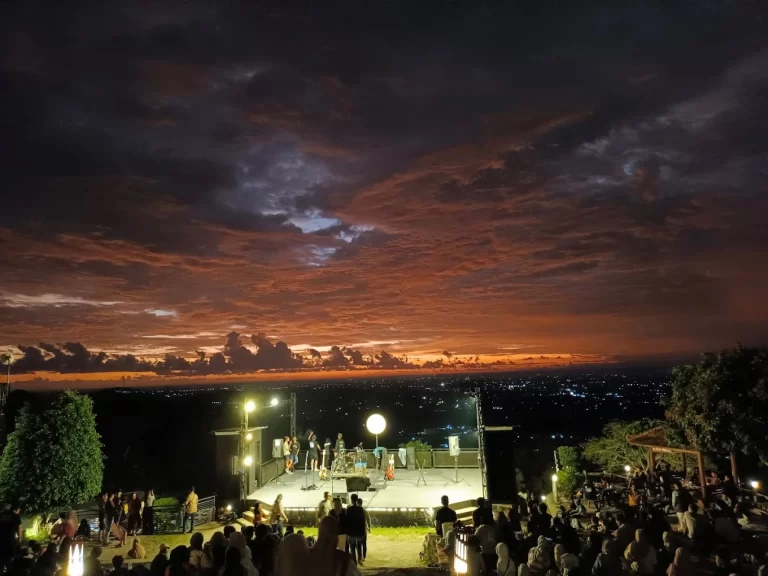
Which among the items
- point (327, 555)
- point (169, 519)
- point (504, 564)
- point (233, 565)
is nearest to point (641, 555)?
point (504, 564)

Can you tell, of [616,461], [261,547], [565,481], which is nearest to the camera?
[261,547]

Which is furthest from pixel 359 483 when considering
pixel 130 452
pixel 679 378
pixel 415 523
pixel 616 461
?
pixel 130 452

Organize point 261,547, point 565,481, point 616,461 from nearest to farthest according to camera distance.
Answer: point 261,547, point 565,481, point 616,461

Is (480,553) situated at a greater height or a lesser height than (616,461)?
greater

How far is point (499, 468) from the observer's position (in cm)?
1678

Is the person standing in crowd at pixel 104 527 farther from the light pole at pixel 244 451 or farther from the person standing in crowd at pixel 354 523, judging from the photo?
the person standing in crowd at pixel 354 523

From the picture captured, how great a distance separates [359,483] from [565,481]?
10.4 m

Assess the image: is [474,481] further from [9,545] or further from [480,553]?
[9,545]

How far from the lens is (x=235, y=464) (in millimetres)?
17922

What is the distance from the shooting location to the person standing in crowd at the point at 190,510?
15.7 meters

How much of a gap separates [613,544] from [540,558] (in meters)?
1.11

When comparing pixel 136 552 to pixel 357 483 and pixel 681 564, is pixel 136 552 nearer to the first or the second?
pixel 357 483

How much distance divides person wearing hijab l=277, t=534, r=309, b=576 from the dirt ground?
8.34 metres

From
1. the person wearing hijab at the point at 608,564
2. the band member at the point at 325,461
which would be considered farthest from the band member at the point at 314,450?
the person wearing hijab at the point at 608,564
